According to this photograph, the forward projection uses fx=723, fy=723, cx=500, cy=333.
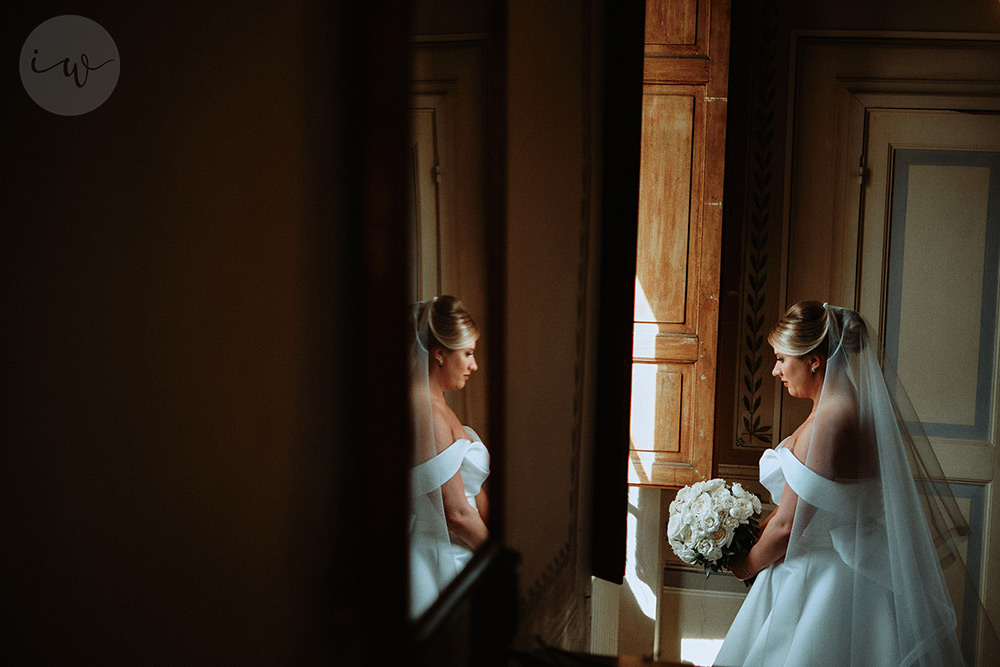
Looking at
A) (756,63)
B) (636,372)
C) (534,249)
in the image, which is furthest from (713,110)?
(534,249)

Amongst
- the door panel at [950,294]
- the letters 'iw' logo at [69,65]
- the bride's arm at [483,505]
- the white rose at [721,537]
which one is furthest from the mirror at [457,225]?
the door panel at [950,294]

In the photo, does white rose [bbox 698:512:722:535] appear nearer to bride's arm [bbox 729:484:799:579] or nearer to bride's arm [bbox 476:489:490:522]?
bride's arm [bbox 729:484:799:579]

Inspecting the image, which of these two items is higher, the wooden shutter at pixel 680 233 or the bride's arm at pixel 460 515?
A: the wooden shutter at pixel 680 233

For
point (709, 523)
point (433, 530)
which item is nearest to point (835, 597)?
point (709, 523)

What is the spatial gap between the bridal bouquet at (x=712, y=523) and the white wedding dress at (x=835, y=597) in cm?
6

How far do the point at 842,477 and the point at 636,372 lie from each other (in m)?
0.31

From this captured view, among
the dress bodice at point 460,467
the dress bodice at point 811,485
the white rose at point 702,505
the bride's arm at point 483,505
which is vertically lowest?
the white rose at point 702,505

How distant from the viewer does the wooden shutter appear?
104 centimetres

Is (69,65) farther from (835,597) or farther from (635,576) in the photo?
(635,576)

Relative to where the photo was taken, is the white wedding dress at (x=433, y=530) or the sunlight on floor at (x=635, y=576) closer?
the white wedding dress at (x=433, y=530)

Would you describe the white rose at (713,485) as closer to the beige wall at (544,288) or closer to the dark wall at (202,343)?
the beige wall at (544,288)

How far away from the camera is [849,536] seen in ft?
2.88

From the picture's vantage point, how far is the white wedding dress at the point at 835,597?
0.86 meters

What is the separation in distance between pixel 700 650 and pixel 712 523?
0.55ft
